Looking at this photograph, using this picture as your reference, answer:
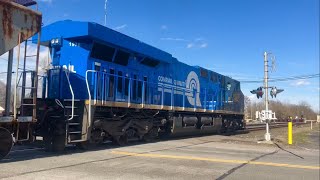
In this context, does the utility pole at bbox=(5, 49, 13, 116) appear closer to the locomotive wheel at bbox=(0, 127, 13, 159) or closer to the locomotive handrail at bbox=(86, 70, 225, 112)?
the locomotive wheel at bbox=(0, 127, 13, 159)

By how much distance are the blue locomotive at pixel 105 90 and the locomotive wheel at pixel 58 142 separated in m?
0.02

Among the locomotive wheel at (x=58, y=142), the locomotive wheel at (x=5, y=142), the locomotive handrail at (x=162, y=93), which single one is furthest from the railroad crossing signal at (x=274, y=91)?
the locomotive wheel at (x=5, y=142)

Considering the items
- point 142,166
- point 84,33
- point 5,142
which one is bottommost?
point 142,166

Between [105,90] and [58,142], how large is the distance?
2.76 meters

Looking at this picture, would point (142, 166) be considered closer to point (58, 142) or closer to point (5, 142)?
point (58, 142)

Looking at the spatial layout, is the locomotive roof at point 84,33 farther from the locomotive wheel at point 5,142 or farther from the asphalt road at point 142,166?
→ the locomotive wheel at point 5,142

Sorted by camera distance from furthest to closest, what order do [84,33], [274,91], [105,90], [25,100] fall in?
1. [274,91]
2. [105,90]
3. [84,33]
4. [25,100]

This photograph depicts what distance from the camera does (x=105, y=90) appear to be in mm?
13930

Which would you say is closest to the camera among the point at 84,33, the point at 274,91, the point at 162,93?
the point at 84,33

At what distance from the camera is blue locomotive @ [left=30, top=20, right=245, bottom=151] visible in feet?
40.6

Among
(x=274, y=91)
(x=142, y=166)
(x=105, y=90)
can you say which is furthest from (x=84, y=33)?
(x=274, y=91)

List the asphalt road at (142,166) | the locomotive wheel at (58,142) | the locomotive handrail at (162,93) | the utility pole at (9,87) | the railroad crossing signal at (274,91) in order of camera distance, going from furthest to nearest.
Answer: the railroad crossing signal at (274,91) → the locomotive handrail at (162,93) → the locomotive wheel at (58,142) → the utility pole at (9,87) → the asphalt road at (142,166)

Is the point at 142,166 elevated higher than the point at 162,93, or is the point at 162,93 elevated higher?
the point at 162,93

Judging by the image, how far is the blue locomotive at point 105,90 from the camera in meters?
12.4
